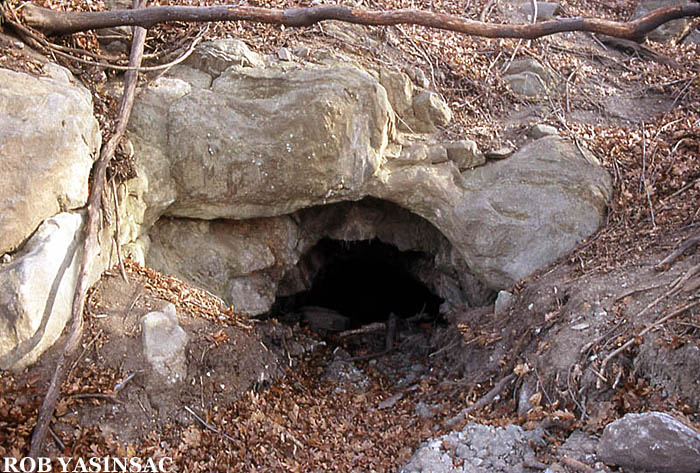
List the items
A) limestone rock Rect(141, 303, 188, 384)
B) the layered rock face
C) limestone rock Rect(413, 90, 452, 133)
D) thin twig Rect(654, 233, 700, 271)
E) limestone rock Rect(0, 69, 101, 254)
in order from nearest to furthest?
limestone rock Rect(0, 69, 101, 254), limestone rock Rect(141, 303, 188, 384), thin twig Rect(654, 233, 700, 271), the layered rock face, limestone rock Rect(413, 90, 452, 133)

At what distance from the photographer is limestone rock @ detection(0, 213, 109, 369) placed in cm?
438

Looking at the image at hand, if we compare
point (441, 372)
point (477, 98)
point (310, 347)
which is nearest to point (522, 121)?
point (477, 98)

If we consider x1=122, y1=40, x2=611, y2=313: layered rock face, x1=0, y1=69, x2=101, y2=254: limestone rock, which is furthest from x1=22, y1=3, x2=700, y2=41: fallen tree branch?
x1=0, y1=69, x2=101, y2=254: limestone rock

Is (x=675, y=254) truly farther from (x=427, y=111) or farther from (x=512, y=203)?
(x=427, y=111)

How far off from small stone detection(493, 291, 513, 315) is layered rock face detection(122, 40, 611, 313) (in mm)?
496

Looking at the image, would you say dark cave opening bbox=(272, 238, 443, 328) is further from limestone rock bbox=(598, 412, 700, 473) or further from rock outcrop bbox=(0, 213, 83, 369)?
limestone rock bbox=(598, 412, 700, 473)

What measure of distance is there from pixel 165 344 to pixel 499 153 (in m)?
5.04

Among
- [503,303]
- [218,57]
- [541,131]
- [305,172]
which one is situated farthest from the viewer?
[541,131]

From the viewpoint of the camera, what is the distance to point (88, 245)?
5145 mm

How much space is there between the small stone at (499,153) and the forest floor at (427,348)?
170 mm

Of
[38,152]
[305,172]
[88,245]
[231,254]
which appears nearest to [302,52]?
[305,172]

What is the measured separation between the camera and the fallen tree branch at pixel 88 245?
421 centimetres

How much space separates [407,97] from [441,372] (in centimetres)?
385

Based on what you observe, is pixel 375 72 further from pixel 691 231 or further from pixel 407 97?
pixel 691 231
